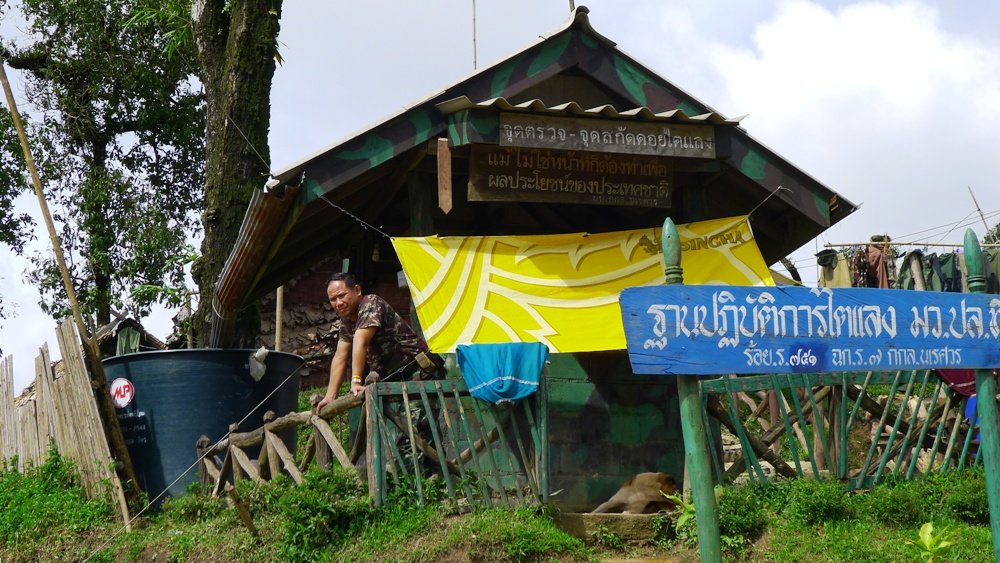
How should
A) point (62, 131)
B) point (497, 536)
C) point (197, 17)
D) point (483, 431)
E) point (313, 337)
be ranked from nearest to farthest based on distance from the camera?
point (497, 536) < point (483, 431) < point (197, 17) < point (313, 337) < point (62, 131)

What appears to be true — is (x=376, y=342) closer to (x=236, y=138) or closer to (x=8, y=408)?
(x=236, y=138)

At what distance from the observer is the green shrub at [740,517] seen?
6.72 metres

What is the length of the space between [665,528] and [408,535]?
1886 mm

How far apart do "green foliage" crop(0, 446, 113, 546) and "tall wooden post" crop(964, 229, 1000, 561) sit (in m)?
7.40

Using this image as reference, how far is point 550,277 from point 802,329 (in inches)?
156

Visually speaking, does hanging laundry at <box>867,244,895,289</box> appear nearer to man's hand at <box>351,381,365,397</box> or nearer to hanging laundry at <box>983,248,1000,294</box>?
hanging laundry at <box>983,248,1000,294</box>

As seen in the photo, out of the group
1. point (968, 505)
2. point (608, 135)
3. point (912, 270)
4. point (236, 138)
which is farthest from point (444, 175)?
point (912, 270)

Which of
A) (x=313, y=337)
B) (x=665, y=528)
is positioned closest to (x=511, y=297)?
(x=665, y=528)

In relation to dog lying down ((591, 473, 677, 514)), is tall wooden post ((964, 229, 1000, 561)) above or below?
above

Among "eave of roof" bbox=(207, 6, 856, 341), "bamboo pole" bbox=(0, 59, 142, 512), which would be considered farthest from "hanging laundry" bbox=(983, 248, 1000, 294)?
"bamboo pole" bbox=(0, 59, 142, 512)

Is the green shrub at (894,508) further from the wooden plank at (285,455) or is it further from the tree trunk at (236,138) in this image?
the tree trunk at (236,138)

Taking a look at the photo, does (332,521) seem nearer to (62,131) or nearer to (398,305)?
(398,305)

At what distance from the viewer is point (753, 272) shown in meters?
8.56

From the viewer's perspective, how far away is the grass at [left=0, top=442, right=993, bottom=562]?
633 cm
